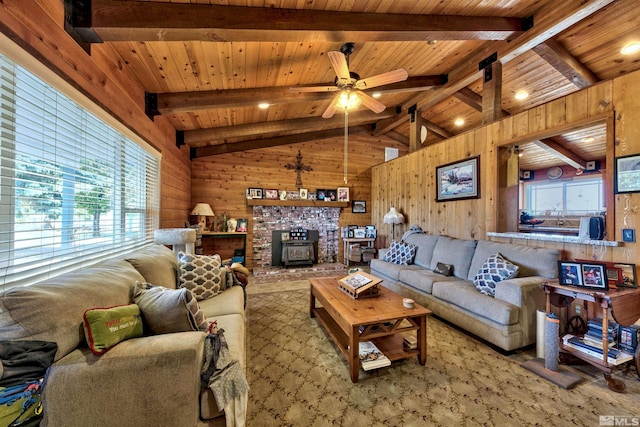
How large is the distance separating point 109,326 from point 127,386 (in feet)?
0.92

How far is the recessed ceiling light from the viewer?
112 inches

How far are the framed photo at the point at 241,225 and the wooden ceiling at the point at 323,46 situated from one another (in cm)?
186

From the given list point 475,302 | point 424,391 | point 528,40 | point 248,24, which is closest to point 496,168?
point 528,40

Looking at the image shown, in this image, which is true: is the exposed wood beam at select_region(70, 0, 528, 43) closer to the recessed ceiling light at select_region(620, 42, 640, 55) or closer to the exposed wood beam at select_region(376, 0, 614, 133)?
the exposed wood beam at select_region(376, 0, 614, 133)

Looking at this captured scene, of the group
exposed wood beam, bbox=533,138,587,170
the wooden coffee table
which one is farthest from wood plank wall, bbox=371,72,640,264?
exposed wood beam, bbox=533,138,587,170

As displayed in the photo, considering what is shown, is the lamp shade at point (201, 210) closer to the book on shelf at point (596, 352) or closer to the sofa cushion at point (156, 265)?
the sofa cushion at point (156, 265)

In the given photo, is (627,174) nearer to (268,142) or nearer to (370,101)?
(370,101)

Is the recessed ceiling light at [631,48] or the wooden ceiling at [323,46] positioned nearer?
the wooden ceiling at [323,46]

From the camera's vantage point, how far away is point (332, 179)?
618 cm

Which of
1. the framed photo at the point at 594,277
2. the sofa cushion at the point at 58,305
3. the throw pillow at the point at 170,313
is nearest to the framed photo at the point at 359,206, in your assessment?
the framed photo at the point at 594,277

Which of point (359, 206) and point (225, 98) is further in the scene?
point (359, 206)

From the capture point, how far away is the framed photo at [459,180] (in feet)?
11.6

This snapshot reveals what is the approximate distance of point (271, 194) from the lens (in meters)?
5.66

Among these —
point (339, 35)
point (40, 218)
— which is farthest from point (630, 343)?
point (40, 218)
